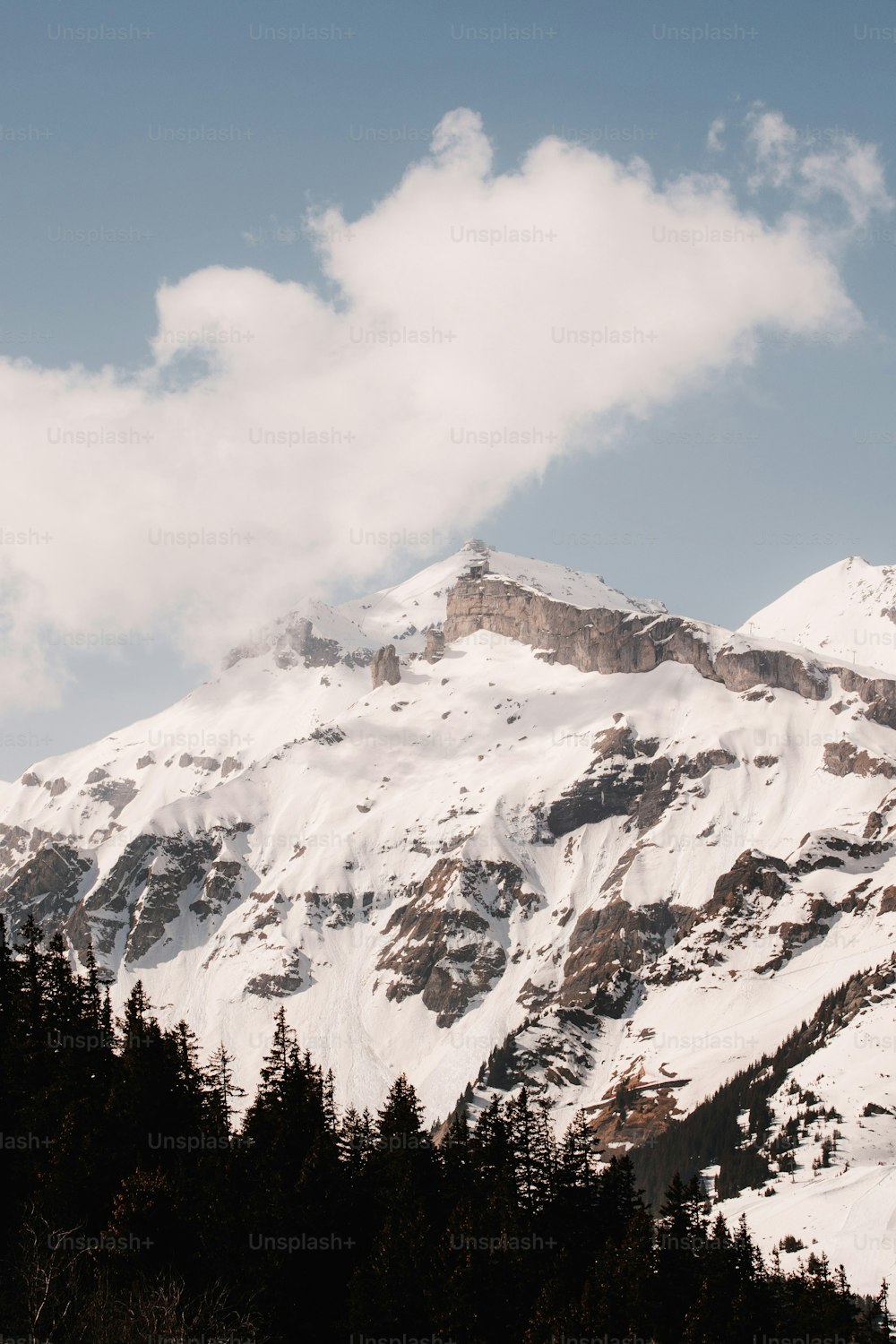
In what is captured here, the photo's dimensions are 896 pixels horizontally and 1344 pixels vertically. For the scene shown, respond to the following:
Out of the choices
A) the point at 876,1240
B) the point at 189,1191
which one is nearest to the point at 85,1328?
the point at 189,1191

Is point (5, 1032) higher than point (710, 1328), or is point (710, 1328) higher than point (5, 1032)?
point (5, 1032)

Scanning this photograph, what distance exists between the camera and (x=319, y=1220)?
71.9 m

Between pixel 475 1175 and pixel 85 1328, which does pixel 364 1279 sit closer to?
pixel 475 1175

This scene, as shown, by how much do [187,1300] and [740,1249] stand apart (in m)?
36.5

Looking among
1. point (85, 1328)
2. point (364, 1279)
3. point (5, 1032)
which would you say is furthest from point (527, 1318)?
point (5, 1032)

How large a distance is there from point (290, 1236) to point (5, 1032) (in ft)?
85.4

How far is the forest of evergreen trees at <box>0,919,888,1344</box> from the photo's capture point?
66.2 m

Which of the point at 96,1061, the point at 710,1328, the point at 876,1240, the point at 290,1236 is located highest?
the point at 96,1061

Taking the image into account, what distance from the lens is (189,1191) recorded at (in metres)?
69.9

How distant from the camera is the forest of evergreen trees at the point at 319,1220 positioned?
66.2 metres

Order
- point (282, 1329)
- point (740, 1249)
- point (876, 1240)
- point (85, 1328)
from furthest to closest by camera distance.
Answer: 1. point (876, 1240)
2. point (740, 1249)
3. point (282, 1329)
4. point (85, 1328)

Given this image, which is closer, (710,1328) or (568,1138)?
(710,1328)

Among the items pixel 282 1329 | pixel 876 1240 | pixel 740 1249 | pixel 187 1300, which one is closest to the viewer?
pixel 187 1300

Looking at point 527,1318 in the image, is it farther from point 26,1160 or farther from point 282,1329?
point 26,1160
